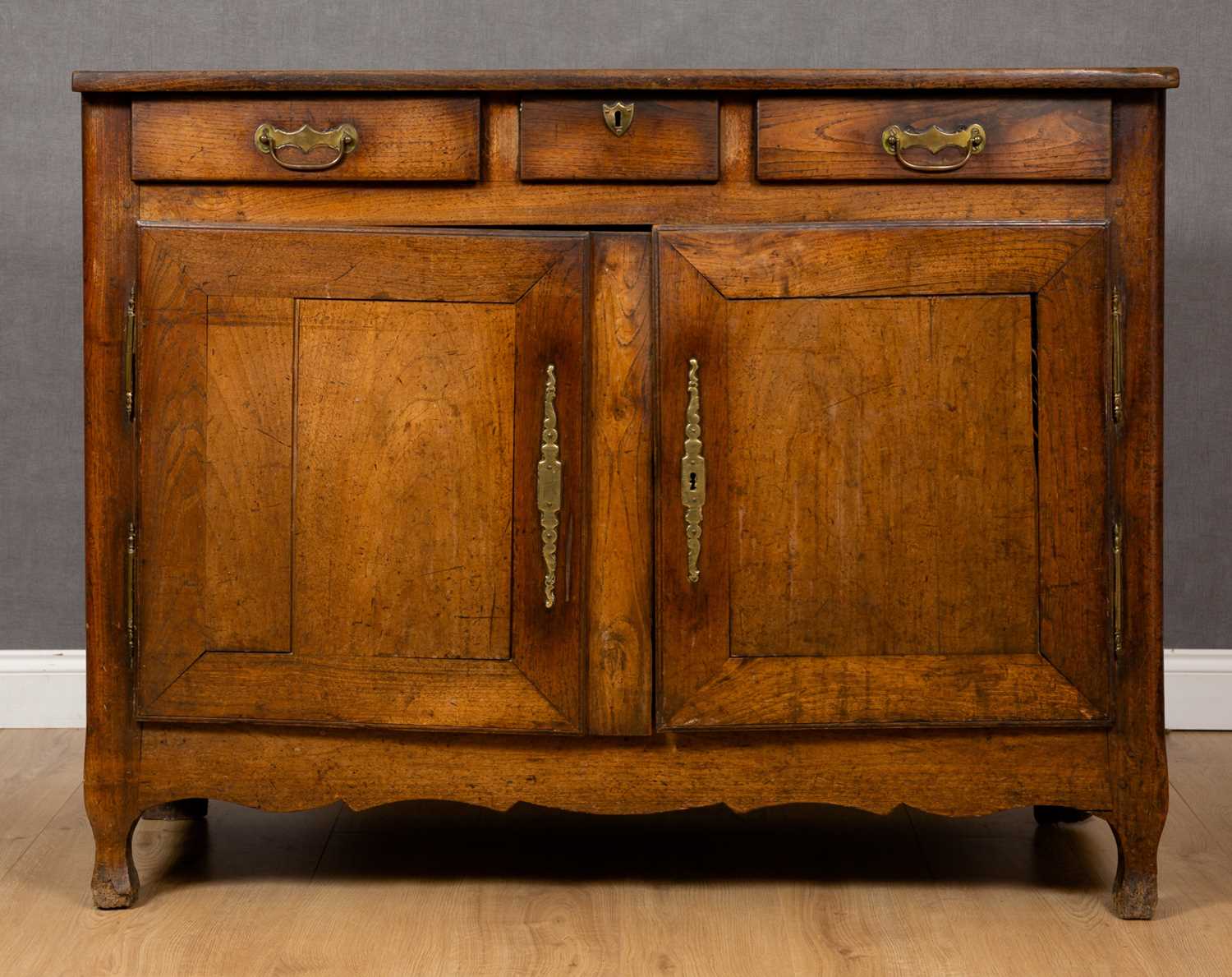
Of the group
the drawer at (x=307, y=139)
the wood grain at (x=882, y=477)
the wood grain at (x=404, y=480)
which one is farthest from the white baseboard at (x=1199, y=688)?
the drawer at (x=307, y=139)

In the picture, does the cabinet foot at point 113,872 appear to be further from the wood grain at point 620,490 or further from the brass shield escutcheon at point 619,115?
the brass shield escutcheon at point 619,115

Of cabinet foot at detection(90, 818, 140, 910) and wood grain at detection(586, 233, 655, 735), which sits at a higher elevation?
wood grain at detection(586, 233, 655, 735)

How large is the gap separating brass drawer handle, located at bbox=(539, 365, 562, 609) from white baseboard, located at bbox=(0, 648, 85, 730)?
1.08 meters

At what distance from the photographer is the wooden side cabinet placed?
138cm

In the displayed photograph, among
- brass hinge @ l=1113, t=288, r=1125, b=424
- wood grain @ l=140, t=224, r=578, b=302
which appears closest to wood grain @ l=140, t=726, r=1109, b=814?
brass hinge @ l=1113, t=288, r=1125, b=424

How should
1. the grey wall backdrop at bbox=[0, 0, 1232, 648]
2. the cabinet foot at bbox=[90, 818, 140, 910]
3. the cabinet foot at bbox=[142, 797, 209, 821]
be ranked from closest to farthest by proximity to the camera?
1. the cabinet foot at bbox=[90, 818, 140, 910]
2. the cabinet foot at bbox=[142, 797, 209, 821]
3. the grey wall backdrop at bbox=[0, 0, 1232, 648]

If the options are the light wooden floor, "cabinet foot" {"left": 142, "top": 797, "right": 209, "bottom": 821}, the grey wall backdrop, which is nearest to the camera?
the light wooden floor

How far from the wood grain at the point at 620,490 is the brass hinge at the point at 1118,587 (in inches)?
19.3

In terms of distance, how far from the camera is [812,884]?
154cm

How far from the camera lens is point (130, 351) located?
1.41m

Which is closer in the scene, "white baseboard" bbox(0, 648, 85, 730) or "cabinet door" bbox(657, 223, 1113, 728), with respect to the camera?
"cabinet door" bbox(657, 223, 1113, 728)

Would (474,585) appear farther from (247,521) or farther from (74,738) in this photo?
(74,738)

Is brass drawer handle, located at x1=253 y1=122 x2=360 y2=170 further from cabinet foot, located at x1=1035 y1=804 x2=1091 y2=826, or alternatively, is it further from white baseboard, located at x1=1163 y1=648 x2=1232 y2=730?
white baseboard, located at x1=1163 y1=648 x2=1232 y2=730

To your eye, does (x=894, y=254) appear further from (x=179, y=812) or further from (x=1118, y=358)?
(x=179, y=812)
